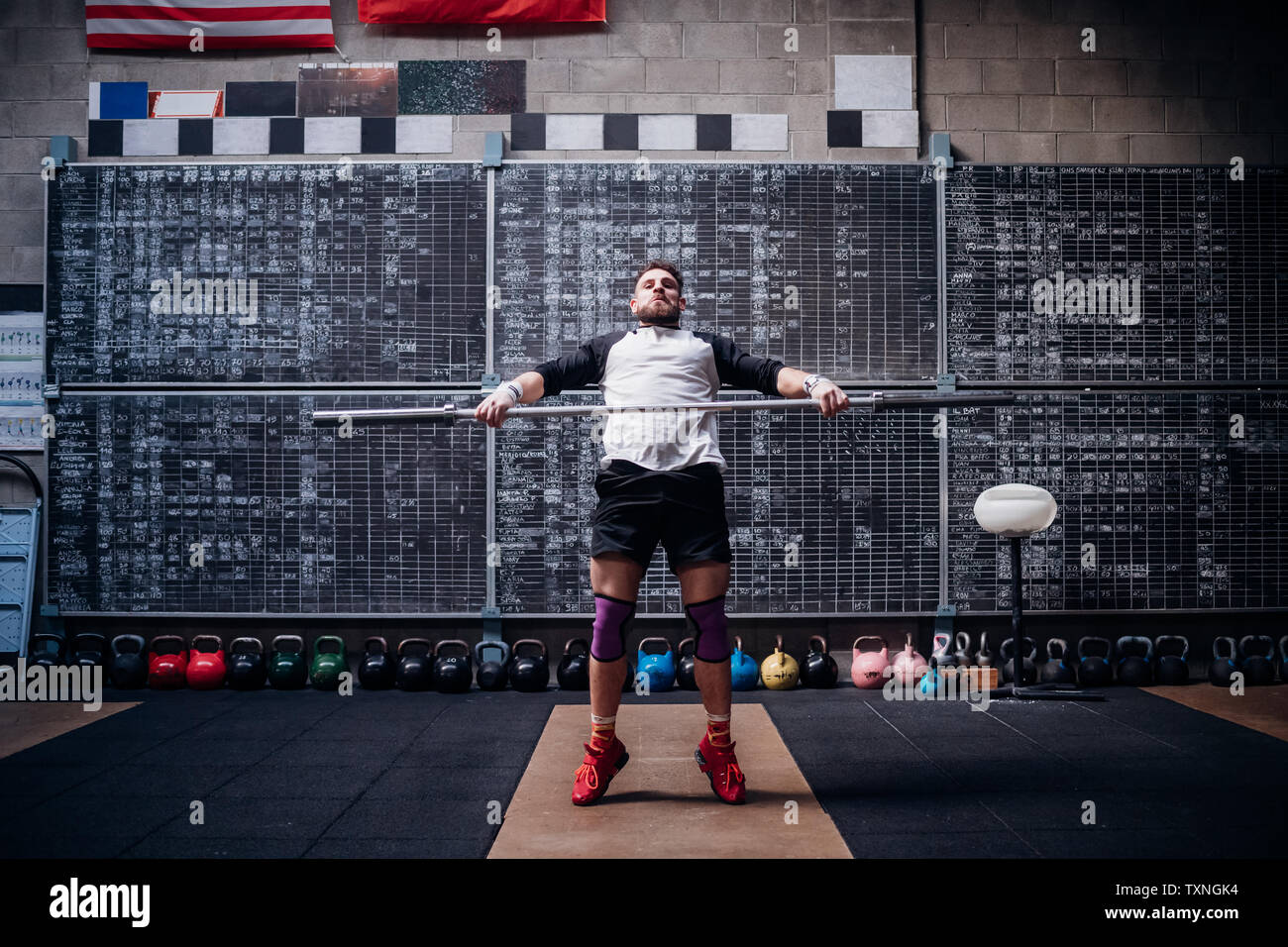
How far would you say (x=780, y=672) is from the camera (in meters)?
3.98

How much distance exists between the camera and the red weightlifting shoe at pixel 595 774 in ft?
8.02

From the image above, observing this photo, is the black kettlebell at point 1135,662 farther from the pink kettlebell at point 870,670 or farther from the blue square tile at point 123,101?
the blue square tile at point 123,101

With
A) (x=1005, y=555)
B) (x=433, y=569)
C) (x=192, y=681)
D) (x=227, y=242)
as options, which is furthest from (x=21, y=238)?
(x=1005, y=555)

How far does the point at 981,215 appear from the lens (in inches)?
170

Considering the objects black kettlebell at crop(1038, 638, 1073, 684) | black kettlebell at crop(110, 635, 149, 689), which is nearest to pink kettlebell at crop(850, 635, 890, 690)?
black kettlebell at crop(1038, 638, 1073, 684)

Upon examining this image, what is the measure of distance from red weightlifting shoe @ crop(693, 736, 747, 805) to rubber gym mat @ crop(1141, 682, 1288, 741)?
2.29 m

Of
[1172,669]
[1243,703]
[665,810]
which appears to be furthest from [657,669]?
[1243,703]

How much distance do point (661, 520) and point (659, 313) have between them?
26.7 inches

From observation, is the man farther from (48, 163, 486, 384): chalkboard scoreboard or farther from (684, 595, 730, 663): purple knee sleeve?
(48, 163, 486, 384): chalkboard scoreboard

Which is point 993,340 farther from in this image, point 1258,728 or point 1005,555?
point 1258,728

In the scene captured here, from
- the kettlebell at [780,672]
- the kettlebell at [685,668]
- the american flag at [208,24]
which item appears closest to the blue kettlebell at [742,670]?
the kettlebell at [780,672]

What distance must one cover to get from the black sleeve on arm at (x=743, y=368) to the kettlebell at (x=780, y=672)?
1796mm

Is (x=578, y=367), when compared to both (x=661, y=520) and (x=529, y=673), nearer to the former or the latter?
(x=661, y=520)

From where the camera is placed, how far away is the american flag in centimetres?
441
